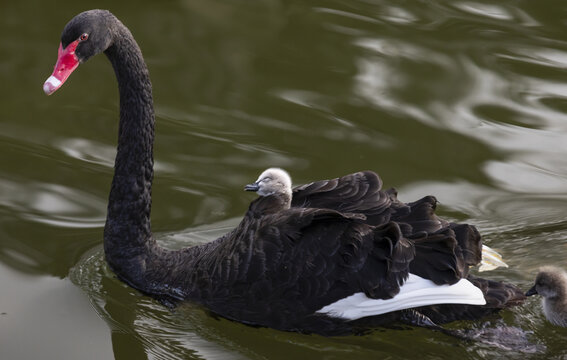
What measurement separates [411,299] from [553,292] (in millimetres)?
769

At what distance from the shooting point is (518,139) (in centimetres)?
632

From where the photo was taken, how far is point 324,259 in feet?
14.2

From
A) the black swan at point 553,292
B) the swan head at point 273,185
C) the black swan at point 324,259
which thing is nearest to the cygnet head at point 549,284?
the black swan at point 553,292

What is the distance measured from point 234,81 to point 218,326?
2705 millimetres

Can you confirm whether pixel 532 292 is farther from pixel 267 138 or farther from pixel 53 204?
A: pixel 53 204

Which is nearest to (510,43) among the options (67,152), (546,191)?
(546,191)

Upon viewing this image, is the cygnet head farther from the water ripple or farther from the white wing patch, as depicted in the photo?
the water ripple

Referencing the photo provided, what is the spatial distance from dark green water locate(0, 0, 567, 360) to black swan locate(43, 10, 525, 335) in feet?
0.39

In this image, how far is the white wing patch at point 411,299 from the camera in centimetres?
421

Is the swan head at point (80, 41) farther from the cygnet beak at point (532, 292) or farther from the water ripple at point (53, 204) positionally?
the cygnet beak at point (532, 292)

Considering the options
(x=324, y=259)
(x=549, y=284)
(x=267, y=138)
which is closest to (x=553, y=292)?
(x=549, y=284)

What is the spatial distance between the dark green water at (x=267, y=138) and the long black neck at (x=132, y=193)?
162 millimetres

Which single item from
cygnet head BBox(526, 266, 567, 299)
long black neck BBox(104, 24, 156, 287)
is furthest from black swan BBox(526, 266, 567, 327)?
long black neck BBox(104, 24, 156, 287)

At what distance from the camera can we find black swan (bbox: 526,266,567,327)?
4.52m
